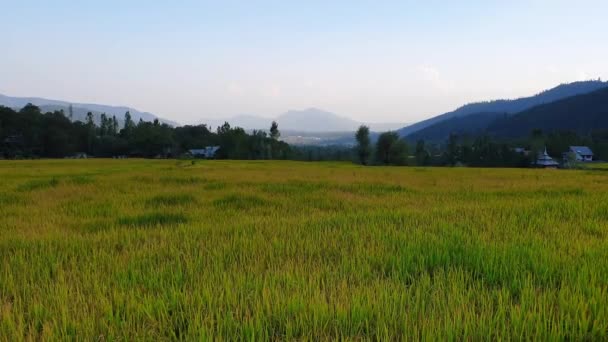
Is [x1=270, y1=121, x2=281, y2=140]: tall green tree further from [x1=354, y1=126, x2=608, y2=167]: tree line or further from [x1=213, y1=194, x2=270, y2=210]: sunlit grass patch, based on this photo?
[x1=213, y1=194, x2=270, y2=210]: sunlit grass patch

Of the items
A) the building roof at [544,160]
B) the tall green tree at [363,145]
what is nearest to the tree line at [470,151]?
the tall green tree at [363,145]

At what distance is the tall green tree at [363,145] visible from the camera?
279 ft

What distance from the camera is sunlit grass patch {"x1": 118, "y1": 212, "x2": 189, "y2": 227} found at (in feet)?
21.2

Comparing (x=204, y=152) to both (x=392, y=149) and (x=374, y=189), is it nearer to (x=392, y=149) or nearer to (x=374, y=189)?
(x=392, y=149)

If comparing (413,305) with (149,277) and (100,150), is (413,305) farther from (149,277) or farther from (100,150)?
(100,150)

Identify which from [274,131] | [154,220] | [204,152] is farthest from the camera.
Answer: [204,152]

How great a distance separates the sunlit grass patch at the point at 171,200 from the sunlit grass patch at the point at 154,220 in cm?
211

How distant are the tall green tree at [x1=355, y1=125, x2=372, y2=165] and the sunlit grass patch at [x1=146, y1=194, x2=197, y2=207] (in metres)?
76.5

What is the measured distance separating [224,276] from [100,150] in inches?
4529

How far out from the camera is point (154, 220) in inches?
266

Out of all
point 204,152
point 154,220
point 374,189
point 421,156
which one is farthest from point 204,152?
point 154,220

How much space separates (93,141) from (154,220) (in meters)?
112

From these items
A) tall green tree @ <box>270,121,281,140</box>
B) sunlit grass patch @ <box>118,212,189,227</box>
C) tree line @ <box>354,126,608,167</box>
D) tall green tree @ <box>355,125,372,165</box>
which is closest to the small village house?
tree line @ <box>354,126,608,167</box>

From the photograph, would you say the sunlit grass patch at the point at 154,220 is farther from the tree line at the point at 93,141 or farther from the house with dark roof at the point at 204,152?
the house with dark roof at the point at 204,152
